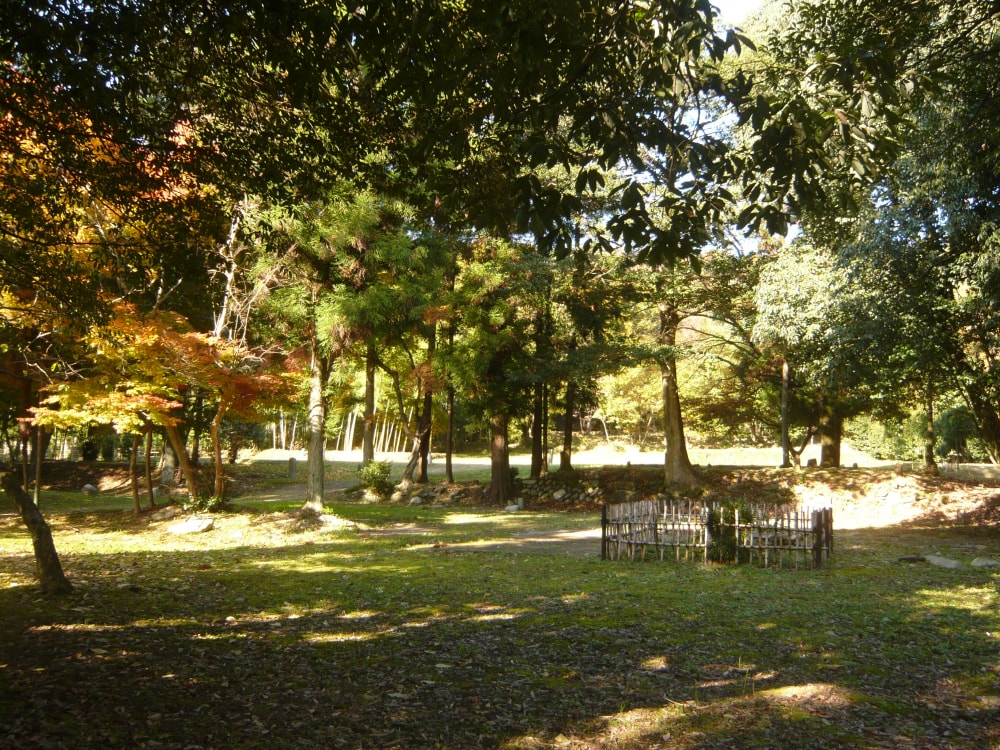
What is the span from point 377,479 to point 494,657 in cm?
2014

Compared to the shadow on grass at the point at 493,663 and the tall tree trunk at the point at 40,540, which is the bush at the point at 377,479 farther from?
the tall tree trunk at the point at 40,540

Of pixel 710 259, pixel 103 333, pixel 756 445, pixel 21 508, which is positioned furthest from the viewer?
pixel 756 445

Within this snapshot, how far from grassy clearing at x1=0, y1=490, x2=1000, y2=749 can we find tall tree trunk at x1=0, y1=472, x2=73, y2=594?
0.69 ft

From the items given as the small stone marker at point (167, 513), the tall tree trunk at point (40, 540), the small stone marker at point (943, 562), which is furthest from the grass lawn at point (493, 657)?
the small stone marker at point (167, 513)

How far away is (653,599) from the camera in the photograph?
8.46 meters

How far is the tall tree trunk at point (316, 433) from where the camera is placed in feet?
55.9

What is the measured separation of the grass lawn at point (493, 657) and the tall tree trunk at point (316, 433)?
20.2ft

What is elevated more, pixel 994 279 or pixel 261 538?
pixel 994 279

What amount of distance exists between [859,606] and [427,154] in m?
6.79

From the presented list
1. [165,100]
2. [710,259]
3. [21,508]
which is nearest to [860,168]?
[165,100]

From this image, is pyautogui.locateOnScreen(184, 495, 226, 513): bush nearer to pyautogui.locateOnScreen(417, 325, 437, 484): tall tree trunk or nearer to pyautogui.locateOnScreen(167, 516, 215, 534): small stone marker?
pyautogui.locateOnScreen(167, 516, 215, 534): small stone marker

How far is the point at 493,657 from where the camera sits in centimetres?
589

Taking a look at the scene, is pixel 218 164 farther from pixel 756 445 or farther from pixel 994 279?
pixel 756 445

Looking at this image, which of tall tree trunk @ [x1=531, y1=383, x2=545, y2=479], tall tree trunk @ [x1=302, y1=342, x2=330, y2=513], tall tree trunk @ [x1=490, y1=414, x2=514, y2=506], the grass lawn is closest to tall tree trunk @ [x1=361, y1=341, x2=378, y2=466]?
tall tree trunk @ [x1=490, y1=414, x2=514, y2=506]
